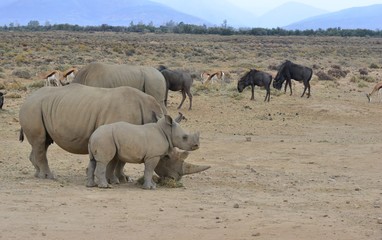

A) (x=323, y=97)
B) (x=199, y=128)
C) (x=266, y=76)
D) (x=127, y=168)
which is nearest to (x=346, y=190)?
(x=127, y=168)

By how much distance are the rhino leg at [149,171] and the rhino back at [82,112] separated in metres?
0.78

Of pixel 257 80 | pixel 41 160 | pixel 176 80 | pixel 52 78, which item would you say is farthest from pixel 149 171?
pixel 52 78

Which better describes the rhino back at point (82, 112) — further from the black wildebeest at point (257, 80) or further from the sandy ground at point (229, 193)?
the black wildebeest at point (257, 80)

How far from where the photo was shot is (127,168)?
46.2ft

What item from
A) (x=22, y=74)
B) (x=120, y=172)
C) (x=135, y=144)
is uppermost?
(x=135, y=144)

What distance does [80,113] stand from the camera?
12.0 meters

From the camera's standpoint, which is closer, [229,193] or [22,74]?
[229,193]

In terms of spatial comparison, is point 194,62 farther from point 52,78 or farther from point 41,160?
point 41,160

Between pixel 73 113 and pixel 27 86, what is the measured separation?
18.1 m

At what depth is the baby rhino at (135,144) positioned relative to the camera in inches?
445

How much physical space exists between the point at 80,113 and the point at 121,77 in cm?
441

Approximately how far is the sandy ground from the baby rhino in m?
0.38

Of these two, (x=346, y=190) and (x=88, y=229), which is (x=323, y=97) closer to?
(x=346, y=190)

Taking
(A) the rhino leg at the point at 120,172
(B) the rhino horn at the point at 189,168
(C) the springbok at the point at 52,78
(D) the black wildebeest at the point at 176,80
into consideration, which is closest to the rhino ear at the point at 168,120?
(B) the rhino horn at the point at 189,168
